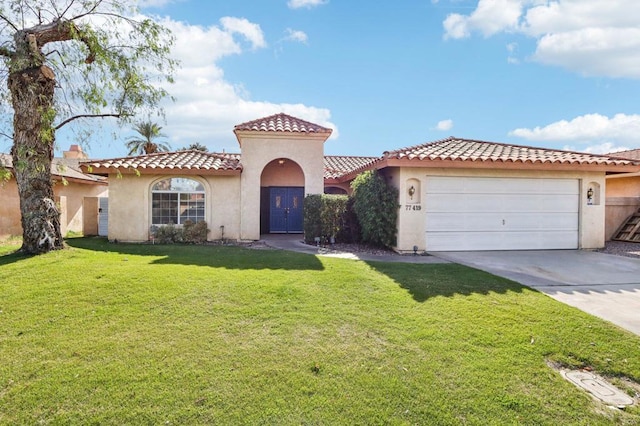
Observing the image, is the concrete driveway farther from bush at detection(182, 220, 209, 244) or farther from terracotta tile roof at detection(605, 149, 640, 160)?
terracotta tile roof at detection(605, 149, 640, 160)

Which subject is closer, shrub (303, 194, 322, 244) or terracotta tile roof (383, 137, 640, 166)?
terracotta tile roof (383, 137, 640, 166)

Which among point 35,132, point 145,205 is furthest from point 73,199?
point 35,132

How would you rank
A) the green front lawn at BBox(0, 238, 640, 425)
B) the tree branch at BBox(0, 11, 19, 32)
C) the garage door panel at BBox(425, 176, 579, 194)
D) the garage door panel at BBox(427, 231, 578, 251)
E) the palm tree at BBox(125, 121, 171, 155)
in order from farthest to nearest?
the palm tree at BBox(125, 121, 171, 155) → the garage door panel at BBox(427, 231, 578, 251) → the garage door panel at BBox(425, 176, 579, 194) → the tree branch at BBox(0, 11, 19, 32) → the green front lawn at BBox(0, 238, 640, 425)

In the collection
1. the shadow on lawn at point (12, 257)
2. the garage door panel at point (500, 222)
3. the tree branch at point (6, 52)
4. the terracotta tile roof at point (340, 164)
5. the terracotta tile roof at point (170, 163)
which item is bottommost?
the shadow on lawn at point (12, 257)

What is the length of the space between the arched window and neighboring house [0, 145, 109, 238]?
362 centimetres

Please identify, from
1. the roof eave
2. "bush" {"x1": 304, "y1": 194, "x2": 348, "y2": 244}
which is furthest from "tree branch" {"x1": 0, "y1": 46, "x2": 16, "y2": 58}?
the roof eave

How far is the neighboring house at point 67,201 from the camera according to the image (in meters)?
16.8

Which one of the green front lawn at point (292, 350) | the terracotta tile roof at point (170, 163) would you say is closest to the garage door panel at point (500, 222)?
the green front lawn at point (292, 350)

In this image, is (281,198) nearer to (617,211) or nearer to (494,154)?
(494,154)

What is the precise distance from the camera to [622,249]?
565 inches

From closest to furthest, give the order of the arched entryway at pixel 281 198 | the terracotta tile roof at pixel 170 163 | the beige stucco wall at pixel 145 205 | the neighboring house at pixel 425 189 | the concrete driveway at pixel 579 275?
the concrete driveway at pixel 579 275, the neighboring house at pixel 425 189, the terracotta tile roof at pixel 170 163, the beige stucco wall at pixel 145 205, the arched entryway at pixel 281 198

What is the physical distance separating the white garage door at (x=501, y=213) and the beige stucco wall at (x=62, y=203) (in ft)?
60.4

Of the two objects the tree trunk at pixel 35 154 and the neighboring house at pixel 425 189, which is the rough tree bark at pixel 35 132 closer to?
the tree trunk at pixel 35 154

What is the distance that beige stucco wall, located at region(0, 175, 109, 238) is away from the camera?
16.8 m
